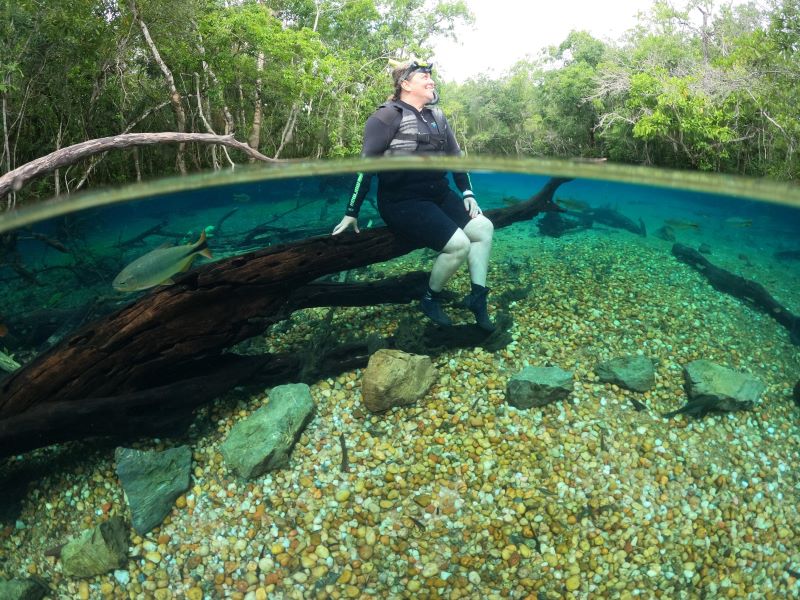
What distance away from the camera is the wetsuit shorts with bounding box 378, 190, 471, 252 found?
413 centimetres

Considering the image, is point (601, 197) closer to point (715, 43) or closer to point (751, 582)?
point (751, 582)

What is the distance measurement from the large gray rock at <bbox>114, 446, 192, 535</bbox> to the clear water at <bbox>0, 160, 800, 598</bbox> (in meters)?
0.10

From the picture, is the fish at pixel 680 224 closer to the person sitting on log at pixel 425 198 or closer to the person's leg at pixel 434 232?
the person sitting on log at pixel 425 198

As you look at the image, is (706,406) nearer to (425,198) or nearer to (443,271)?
(443,271)

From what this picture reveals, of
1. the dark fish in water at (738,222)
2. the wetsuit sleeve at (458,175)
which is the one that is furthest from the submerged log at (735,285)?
the wetsuit sleeve at (458,175)

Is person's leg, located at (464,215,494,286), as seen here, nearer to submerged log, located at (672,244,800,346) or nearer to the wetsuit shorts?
the wetsuit shorts

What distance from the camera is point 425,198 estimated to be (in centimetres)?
420

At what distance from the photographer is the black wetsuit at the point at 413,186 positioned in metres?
4.06

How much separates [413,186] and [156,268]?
226 cm

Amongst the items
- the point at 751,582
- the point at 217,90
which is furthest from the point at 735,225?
the point at 217,90

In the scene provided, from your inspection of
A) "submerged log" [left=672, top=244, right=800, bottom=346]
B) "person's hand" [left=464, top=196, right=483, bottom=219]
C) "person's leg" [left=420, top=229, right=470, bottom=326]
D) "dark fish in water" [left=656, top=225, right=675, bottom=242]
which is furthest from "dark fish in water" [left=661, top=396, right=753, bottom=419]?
"person's hand" [left=464, top=196, right=483, bottom=219]

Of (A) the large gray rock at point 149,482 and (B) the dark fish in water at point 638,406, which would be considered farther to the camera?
(B) the dark fish in water at point 638,406

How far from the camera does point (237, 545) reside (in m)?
3.34

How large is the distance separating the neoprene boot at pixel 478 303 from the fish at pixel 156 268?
8.03ft
